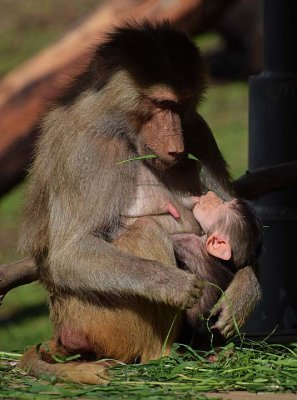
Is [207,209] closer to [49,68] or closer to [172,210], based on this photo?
[172,210]

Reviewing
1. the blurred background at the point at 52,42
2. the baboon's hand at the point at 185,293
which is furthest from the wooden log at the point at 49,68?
the baboon's hand at the point at 185,293

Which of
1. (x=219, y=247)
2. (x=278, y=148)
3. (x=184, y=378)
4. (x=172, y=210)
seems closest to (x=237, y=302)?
(x=219, y=247)

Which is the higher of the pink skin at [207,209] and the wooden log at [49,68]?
the wooden log at [49,68]

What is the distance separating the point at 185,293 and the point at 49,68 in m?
4.39

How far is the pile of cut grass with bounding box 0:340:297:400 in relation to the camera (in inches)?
192

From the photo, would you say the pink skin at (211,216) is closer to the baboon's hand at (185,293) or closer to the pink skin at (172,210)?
the pink skin at (172,210)

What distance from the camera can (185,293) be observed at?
531cm

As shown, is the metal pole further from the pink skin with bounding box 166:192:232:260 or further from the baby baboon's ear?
the baby baboon's ear

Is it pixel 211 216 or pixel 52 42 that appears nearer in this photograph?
pixel 211 216

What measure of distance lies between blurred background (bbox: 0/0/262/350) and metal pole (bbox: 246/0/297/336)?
1744 millimetres

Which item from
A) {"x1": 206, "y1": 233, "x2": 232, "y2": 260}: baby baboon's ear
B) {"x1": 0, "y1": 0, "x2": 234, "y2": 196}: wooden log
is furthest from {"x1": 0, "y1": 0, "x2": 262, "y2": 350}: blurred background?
{"x1": 206, "y1": 233, "x2": 232, "y2": 260}: baby baboon's ear

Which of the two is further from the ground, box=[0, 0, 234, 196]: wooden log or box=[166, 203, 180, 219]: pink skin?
box=[0, 0, 234, 196]: wooden log

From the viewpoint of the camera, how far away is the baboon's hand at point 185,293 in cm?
531

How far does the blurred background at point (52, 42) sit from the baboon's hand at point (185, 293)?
4.40 meters
